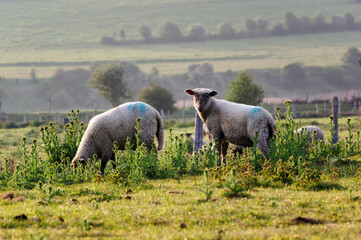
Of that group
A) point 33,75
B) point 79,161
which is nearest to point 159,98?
point 79,161

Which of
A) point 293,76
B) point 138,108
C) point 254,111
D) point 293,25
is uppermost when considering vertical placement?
point 293,25

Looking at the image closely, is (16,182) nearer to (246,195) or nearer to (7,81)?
(246,195)

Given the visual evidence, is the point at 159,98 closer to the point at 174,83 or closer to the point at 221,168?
the point at 221,168

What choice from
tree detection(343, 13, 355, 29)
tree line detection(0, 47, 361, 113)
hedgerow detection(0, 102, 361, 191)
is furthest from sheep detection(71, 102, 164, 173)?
tree detection(343, 13, 355, 29)

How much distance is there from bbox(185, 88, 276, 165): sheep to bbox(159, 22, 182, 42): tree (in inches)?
7128

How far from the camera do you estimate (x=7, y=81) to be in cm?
13138

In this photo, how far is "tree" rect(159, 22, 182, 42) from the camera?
630 feet

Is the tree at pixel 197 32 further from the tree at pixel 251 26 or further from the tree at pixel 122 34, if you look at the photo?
the tree at pixel 122 34

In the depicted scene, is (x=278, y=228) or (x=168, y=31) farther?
(x=168, y=31)

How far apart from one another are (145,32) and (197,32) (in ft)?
66.0

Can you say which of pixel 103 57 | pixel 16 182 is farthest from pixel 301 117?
pixel 103 57

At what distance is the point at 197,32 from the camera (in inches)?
7534

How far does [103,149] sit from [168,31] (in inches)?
7180

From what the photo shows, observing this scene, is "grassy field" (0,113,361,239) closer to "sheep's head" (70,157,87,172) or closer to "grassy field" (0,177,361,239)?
"grassy field" (0,177,361,239)
